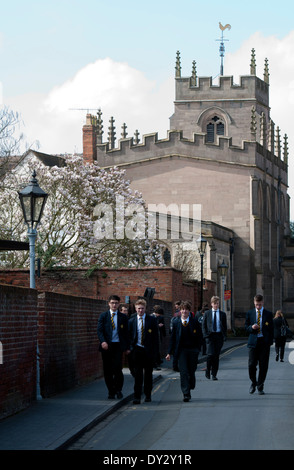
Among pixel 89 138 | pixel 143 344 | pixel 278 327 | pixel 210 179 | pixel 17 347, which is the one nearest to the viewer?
pixel 17 347

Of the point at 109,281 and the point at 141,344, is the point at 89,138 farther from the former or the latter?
the point at 141,344

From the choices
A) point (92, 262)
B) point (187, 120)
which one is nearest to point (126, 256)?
point (92, 262)

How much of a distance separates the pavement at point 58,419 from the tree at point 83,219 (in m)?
17.5

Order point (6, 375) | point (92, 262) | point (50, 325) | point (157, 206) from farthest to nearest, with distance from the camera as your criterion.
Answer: point (157, 206) < point (92, 262) < point (50, 325) < point (6, 375)

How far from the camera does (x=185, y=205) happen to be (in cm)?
6431

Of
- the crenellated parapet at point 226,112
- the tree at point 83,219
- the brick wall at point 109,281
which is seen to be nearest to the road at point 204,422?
the brick wall at point 109,281

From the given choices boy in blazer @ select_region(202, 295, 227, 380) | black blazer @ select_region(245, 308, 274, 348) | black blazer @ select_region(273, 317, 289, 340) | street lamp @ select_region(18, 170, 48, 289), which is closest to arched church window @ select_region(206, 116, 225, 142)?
black blazer @ select_region(273, 317, 289, 340)

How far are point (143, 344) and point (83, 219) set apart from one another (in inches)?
936

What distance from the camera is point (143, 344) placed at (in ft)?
52.9

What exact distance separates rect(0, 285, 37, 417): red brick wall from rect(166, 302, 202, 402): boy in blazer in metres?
2.62

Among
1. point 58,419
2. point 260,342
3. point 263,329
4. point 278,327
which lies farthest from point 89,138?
point 58,419

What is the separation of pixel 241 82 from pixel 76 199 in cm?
4001

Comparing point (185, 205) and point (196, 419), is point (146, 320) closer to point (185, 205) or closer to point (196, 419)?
point (196, 419)

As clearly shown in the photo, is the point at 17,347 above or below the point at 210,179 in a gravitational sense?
below
